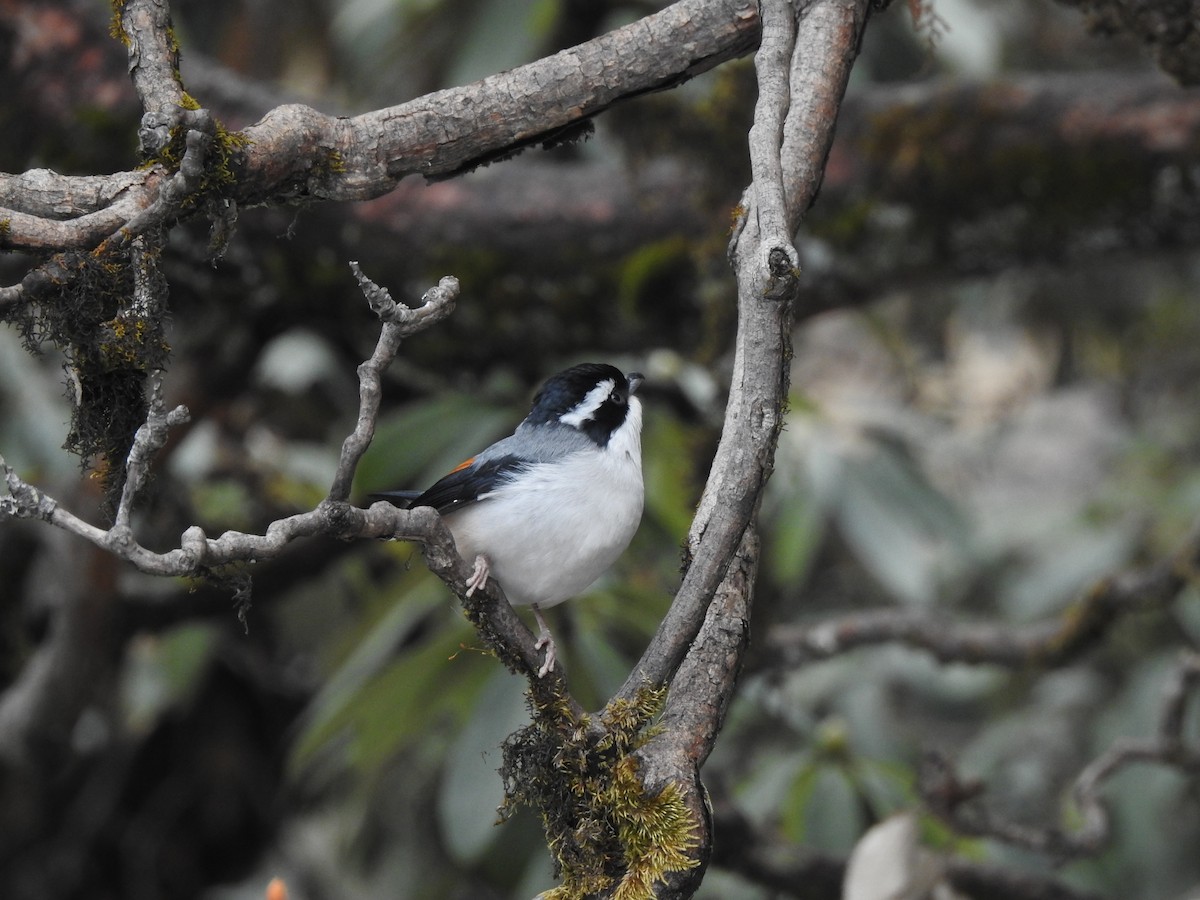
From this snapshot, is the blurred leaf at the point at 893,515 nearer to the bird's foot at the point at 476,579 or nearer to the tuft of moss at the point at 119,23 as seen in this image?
the bird's foot at the point at 476,579

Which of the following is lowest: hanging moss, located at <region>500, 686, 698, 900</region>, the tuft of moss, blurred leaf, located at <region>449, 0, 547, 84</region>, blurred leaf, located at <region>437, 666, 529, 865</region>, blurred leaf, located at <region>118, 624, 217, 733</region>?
hanging moss, located at <region>500, 686, 698, 900</region>

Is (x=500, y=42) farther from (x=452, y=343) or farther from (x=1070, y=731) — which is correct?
(x=1070, y=731)

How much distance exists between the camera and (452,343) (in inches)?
211

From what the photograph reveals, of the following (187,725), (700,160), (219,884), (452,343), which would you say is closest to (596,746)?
(700,160)

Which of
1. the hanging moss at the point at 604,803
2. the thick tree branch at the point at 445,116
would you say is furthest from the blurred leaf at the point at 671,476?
the hanging moss at the point at 604,803

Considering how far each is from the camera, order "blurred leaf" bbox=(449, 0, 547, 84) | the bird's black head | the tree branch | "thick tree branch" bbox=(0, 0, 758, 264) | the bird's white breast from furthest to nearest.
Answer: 1. "blurred leaf" bbox=(449, 0, 547, 84)
2. the tree branch
3. the bird's black head
4. the bird's white breast
5. "thick tree branch" bbox=(0, 0, 758, 264)

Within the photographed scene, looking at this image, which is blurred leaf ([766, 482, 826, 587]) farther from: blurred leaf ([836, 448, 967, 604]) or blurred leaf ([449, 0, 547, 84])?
Answer: blurred leaf ([449, 0, 547, 84])

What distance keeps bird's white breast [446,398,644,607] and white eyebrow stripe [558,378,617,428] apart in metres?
0.15

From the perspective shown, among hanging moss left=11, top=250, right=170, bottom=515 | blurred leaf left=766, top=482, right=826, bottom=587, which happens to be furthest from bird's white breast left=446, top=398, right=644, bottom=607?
blurred leaf left=766, top=482, right=826, bottom=587

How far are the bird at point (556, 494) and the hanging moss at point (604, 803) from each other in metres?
0.38

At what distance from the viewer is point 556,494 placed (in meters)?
2.62

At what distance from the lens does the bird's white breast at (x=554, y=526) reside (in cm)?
255

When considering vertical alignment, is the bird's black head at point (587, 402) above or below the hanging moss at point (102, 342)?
above

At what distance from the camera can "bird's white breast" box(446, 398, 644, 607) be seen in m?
2.55
